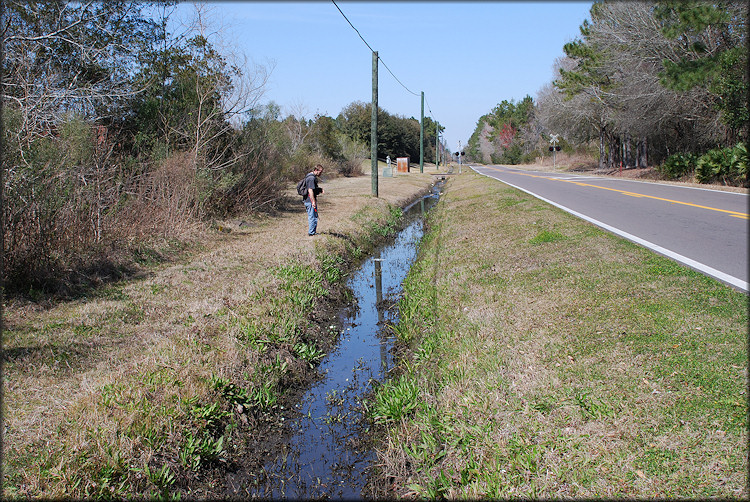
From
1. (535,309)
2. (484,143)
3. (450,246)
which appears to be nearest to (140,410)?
(535,309)

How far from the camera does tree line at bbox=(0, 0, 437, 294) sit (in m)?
7.12

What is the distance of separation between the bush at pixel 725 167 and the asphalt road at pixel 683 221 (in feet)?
14.2

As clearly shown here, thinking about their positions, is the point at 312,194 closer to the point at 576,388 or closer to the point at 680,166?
the point at 576,388

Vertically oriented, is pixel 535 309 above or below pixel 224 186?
below

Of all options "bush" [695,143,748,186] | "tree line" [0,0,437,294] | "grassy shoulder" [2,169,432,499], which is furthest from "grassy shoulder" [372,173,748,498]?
"bush" [695,143,748,186]

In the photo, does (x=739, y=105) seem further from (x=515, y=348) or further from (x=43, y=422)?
(x=43, y=422)

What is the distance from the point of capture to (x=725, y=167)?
20.2m

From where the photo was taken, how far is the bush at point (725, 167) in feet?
63.0

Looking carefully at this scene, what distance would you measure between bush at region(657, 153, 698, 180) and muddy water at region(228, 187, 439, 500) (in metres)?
20.4

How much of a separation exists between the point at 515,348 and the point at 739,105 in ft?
63.9

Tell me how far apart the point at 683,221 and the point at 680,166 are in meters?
17.2

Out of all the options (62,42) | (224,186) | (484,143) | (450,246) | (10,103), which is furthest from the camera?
(484,143)

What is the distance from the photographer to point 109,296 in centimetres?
721

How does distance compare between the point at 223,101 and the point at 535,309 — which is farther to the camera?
the point at 223,101
